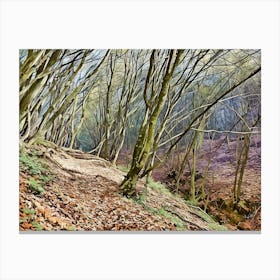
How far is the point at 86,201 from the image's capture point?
10.9ft

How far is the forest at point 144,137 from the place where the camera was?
3.31 metres

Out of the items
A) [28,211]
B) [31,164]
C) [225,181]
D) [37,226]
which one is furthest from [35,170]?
[225,181]

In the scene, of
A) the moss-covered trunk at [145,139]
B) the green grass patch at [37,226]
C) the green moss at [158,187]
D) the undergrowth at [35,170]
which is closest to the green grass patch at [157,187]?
the green moss at [158,187]

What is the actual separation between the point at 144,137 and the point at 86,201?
2.25 ft

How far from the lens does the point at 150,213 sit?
11.1 ft

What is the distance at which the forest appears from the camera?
3.31m

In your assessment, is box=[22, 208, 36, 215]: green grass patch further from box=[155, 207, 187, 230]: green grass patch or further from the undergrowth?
box=[155, 207, 187, 230]: green grass patch

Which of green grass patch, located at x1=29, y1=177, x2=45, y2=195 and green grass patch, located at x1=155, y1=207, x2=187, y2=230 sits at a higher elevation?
green grass patch, located at x1=29, y1=177, x2=45, y2=195

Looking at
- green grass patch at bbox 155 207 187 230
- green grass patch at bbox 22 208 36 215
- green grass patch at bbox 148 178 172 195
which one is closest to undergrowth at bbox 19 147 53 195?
green grass patch at bbox 22 208 36 215

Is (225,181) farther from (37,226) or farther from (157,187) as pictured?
(37,226)
